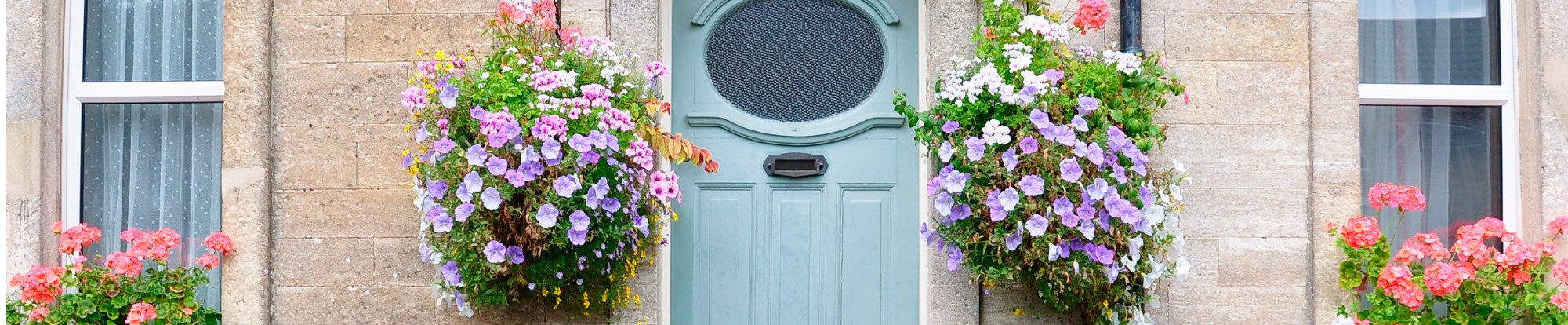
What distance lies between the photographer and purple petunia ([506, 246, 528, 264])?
11.1 feet

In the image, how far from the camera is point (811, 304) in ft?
13.0

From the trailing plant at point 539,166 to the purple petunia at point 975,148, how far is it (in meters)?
0.79

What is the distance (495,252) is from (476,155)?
0.29 metres

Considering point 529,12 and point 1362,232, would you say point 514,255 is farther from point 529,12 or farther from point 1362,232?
point 1362,232

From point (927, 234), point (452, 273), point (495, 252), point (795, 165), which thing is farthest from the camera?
point (795, 165)

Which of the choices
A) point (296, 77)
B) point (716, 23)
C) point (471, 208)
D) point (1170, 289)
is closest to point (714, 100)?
point (716, 23)

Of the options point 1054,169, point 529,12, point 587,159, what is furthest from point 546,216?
point 1054,169

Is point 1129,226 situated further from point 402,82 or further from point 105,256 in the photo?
Result: point 105,256

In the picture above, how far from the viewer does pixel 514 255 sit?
134 inches

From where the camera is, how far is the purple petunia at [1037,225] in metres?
3.33

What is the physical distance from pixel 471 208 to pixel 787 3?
1340mm

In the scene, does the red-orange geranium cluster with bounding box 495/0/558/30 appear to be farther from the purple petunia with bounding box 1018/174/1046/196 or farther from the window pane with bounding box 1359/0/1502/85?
the window pane with bounding box 1359/0/1502/85

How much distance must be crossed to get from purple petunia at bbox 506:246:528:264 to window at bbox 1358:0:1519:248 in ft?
9.35

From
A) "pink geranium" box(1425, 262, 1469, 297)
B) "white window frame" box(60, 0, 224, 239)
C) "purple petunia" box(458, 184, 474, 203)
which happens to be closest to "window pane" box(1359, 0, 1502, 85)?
"pink geranium" box(1425, 262, 1469, 297)
